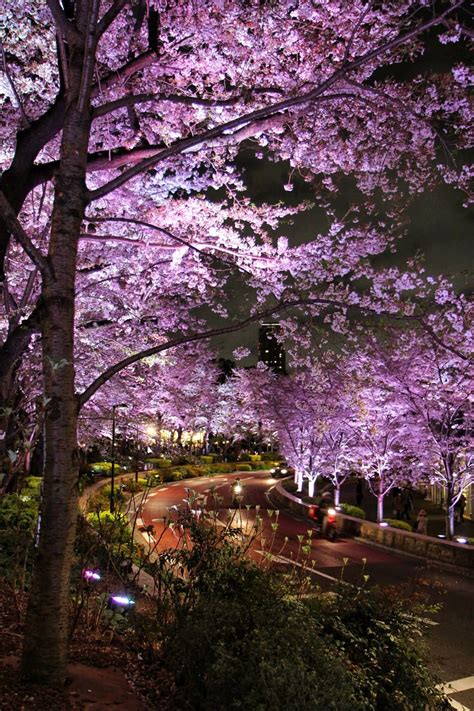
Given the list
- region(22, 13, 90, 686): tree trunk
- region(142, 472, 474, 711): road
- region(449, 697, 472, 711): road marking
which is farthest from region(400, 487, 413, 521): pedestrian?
region(22, 13, 90, 686): tree trunk

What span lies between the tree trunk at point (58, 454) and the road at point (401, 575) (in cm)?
231

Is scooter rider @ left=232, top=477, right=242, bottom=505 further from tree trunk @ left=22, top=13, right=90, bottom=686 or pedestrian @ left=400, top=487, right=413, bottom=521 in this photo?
pedestrian @ left=400, top=487, right=413, bottom=521

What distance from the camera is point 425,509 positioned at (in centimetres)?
2653

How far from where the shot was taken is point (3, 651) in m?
4.28

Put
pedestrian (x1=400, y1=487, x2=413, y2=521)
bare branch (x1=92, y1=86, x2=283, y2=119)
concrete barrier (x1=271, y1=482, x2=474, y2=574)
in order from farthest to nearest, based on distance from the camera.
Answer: pedestrian (x1=400, y1=487, x2=413, y2=521) → concrete barrier (x1=271, y1=482, x2=474, y2=574) → bare branch (x1=92, y1=86, x2=283, y2=119)

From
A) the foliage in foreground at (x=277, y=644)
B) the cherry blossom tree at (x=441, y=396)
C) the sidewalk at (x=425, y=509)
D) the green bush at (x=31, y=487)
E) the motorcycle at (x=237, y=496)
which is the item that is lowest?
the sidewalk at (x=425, y=509)

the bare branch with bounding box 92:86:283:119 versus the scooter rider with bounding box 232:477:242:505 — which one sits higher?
the bare branch with bounding box 92:86:283:119

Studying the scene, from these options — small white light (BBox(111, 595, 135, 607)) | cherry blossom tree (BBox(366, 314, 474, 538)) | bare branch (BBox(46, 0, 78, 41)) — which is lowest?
small white light (BBox(111, 595, 135, 607))

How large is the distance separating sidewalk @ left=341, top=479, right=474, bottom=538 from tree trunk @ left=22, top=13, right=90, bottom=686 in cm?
1764

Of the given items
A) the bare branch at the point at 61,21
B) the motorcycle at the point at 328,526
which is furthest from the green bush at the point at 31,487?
the bare branch at the point at 61,21

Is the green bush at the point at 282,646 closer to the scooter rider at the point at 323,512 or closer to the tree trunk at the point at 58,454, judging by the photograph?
the tree trunk at the point at 58,454

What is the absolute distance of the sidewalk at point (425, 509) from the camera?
65.7ft

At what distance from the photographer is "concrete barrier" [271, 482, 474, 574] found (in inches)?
531

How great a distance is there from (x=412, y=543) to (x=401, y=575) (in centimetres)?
281
